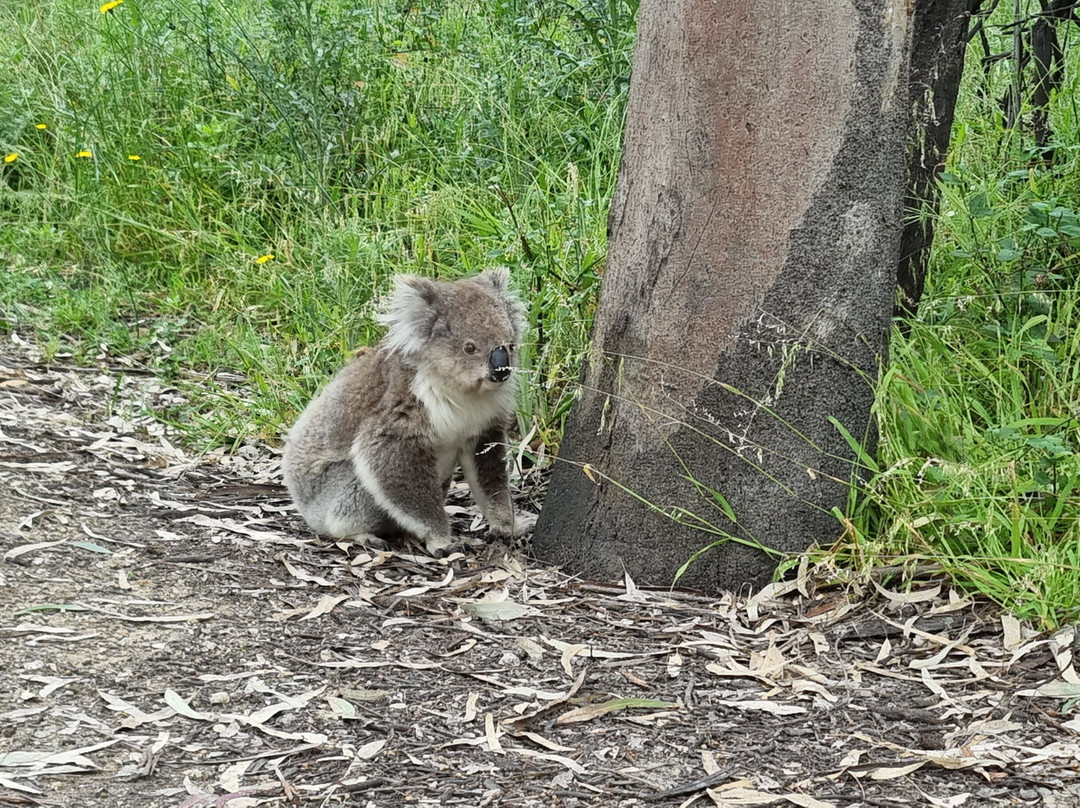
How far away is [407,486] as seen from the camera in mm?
4230

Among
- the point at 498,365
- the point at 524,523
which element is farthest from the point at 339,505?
the point at 498,365

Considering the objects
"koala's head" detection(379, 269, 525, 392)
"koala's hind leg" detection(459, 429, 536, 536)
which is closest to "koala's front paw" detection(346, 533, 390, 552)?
"koala's hind leg" detection(459, 429, 536, 536)

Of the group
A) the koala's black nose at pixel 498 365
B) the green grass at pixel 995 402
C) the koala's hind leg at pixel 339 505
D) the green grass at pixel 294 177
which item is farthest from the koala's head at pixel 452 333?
the green grass at pixel 995 402

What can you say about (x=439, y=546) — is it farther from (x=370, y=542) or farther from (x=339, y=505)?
(x=339, y=505)

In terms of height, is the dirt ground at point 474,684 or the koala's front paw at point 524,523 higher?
the koala's front paw at point 524,523

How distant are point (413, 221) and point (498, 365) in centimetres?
195

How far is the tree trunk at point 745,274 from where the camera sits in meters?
3.31

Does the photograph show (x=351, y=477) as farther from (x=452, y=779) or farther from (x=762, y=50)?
(x=762, y=50)

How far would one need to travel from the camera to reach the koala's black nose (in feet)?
13.4

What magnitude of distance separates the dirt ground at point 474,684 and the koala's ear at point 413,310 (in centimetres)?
77

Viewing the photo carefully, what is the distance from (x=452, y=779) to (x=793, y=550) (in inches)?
53.5

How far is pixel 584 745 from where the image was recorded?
287 cm

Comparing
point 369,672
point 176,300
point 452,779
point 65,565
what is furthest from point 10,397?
point 452,779

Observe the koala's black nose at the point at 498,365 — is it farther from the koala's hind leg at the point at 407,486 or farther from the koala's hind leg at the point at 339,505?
the koala's hind leg at the point at 339,505
